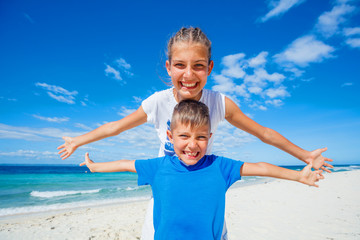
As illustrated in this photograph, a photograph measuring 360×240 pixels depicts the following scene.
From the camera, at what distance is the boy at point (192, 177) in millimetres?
1904

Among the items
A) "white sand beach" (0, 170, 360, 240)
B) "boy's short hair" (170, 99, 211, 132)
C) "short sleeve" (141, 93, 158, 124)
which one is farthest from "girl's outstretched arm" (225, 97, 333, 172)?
"white sand beach" (0, 170, 360, 240)

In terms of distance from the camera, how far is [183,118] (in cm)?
211

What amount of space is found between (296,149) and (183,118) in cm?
131

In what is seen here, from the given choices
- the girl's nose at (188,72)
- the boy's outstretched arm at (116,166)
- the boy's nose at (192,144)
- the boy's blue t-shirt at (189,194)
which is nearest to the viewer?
the boy's blue t-shirt at (189,194)

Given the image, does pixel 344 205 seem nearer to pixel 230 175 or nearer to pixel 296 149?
pixel 296 149

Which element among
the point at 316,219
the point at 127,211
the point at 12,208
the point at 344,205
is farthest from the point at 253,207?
the point at 12,208

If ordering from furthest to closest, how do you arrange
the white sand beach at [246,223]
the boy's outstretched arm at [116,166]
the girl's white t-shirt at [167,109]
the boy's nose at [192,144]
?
the white sand beach at [246,223] → the girl's white t-shirt at [167,109] → the boy's outstretched arm at [116,166] → the boy's nose at [192,144]

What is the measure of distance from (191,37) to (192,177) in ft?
4.59

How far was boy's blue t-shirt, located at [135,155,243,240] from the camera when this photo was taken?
189 centimetres

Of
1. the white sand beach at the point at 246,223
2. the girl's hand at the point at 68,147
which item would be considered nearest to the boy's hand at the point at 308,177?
the girl's hand at the point at 68,147

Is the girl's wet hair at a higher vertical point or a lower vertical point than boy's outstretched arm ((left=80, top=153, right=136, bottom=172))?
higher

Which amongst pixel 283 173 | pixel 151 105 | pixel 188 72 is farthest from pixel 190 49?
pixel 283 173

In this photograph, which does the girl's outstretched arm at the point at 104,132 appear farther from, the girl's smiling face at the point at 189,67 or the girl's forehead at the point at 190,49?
the girl's forehead at the point at 190,49

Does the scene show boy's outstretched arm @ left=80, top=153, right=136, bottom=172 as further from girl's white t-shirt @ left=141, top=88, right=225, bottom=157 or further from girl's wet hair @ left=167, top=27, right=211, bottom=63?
girl's wet hair @ left=167, top=27, right=211, bottom=63
